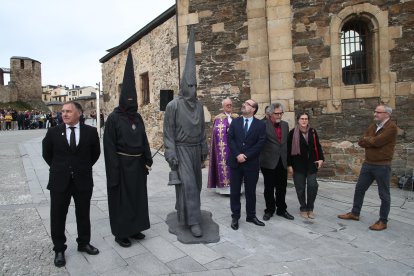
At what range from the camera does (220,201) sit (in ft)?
19.6

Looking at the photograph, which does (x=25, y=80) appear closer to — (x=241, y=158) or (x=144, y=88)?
(x=144, y=88)

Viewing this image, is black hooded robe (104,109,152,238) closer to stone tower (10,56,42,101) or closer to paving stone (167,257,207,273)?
paving stone (167,257,207,273)

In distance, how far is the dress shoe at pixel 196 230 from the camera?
4.20 metres

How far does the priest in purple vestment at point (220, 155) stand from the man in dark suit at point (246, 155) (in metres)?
1.40

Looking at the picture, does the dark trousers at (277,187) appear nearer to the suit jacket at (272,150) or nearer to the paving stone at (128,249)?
the suit jacket at (272,150)

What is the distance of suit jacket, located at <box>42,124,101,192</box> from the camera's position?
358 cm

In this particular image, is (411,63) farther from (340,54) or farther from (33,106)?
(33,106)

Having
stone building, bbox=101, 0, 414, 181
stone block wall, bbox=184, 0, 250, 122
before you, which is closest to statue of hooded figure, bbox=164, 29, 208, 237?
stone building, bbox=101, 0, 414, 181

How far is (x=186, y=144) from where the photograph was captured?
434cm

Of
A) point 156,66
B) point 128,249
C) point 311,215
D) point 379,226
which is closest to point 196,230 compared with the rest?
point 128,249

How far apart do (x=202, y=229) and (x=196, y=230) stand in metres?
0.29

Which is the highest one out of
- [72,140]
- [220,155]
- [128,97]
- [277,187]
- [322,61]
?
[322,61]

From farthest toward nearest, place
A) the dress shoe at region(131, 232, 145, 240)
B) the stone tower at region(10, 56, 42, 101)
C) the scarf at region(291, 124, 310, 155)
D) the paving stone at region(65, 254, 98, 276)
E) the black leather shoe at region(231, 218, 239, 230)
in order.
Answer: the stone tower at region(10, 56, 42, 101) → the scarf at region(291, 124, 310, 155) → the black leather shoe at region(231, 218, 239, 230) → the dress shoe at region(131, 232, 145, 240) → the paving stone at region(65, 254, 98, 276)

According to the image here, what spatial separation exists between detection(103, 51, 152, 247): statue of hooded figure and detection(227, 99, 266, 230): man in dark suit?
133 cm
